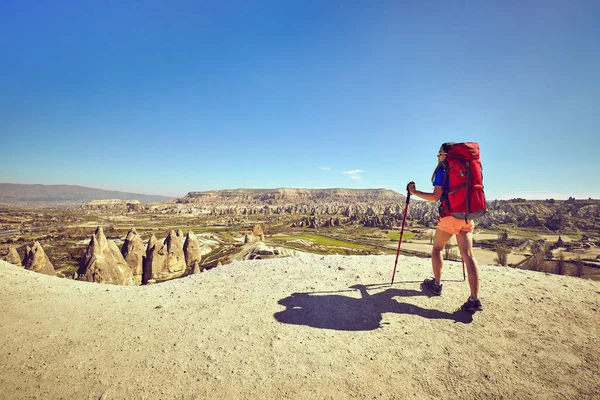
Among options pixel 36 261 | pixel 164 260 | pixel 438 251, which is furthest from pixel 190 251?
pixel 438 251

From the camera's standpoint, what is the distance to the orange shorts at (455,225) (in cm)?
635

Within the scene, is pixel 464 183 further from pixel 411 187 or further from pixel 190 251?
pixel 190 251

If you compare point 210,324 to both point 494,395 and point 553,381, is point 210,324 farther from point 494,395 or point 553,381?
point 553,381

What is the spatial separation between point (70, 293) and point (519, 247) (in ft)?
431

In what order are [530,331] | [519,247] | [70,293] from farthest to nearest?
[519,247] < [70,293] < [530,331]

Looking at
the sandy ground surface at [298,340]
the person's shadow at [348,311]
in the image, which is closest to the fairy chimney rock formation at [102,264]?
the sandy ground surface at [298,340]

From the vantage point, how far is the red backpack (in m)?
6.13

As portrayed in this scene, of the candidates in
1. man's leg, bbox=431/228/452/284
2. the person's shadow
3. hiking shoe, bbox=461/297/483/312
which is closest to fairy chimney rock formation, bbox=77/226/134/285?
the person's shadow

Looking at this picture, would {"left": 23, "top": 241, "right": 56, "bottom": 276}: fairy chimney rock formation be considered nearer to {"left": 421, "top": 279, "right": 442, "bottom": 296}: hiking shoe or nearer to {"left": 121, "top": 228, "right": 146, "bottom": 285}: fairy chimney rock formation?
{"left": 121, "top": 228, "right": 146, "bottom": 285}: fairy chimney rock formation

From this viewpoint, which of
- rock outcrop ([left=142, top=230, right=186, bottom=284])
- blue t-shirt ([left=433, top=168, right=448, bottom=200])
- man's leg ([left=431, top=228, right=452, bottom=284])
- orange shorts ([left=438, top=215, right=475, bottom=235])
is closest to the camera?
orange shorts ([left=438, top=215, right=475, bottom=235])

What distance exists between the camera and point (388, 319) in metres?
5.91

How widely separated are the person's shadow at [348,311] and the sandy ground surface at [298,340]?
0.15 feet

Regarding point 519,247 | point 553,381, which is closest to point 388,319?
point 553,381

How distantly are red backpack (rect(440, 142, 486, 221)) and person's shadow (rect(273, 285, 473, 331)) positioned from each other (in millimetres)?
2456
